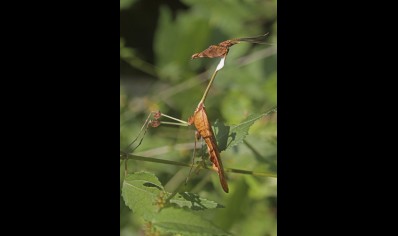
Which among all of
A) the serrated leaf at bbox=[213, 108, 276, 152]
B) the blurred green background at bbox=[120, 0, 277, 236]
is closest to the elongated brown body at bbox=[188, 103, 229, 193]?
the serrated leaf at bbox=[213, 108, 276, 152]

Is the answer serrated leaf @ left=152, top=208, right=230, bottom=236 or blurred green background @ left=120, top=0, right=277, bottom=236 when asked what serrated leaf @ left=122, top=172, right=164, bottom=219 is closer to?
serrated leaf @ left=152, top=208, right=230, bottom=236

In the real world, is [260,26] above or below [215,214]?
above

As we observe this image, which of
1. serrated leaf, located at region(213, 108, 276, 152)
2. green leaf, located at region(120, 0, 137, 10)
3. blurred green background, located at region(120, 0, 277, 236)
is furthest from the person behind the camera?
green leaf, located at region(120, 0, 137, 10)

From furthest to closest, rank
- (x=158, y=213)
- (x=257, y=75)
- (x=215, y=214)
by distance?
1. (x=257, y=75)
2. (x=215, y=214)
3. (x=158, y=213)
